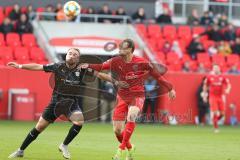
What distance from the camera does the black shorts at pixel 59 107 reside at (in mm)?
14352

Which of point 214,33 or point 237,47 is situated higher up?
point 214,33

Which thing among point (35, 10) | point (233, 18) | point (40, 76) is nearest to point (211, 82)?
point (40, 76)

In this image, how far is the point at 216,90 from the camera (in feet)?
84.7

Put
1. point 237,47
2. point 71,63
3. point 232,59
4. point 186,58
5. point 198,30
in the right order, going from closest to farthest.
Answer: point 71,63 < point 186,58 < point 232,59 < point 237,47 < point 198,30

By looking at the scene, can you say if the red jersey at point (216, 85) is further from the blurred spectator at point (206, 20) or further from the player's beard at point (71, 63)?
the player's beard at point (71, 63)

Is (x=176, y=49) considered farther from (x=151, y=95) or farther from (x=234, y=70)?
(x=151, y=95)

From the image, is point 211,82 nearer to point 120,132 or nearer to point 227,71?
point 227,71

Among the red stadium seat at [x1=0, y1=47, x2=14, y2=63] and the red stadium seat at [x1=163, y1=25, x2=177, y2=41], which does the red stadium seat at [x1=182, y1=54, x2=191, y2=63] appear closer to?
the red stadium seat at [x1=163, y1=25, x2=177, y2=41]

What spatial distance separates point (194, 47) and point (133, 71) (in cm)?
1903

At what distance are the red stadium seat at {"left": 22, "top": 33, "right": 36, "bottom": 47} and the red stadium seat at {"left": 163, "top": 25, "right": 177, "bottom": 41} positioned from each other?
626 centimetres

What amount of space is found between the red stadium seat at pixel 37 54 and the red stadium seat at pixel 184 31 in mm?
6975

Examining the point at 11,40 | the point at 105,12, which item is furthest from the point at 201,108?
the point at 11,40

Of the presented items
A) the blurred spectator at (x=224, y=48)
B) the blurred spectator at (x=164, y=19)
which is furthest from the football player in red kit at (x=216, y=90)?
the blurred spectator at (x=164, y=19)

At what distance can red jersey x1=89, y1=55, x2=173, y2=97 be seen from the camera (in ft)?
47.2
